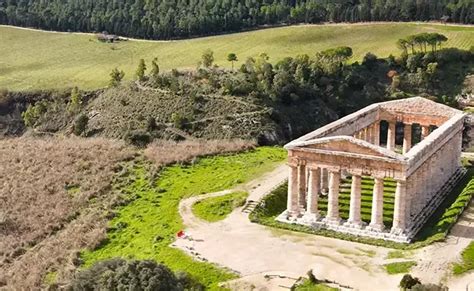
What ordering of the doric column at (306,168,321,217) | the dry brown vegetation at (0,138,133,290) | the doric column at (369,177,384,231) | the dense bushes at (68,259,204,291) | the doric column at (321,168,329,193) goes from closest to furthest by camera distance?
the dense bushes at (68,259,204,291) → the doric column at (369,177,384,231) → the dry brown vegetation at (0,138,133,290) → the doric column at (306,168,321,217) → the doric column at (321,168,329,193)

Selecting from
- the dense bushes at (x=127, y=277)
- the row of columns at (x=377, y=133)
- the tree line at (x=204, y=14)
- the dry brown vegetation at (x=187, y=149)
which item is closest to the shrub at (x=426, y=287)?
the dense bushes at (x=127, y=277)

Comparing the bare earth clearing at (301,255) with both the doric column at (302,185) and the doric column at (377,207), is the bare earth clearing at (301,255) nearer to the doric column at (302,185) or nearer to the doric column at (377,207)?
the doric column at (377,207)

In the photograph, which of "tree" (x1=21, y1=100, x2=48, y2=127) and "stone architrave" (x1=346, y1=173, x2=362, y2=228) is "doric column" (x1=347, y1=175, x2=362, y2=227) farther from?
"tree" (x1=21, y1=100, x2=48, y2=127)

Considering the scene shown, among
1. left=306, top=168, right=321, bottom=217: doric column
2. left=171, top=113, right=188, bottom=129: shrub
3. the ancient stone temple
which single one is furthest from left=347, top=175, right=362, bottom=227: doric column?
left=171, top=113, right=188, bottom=129: shrub

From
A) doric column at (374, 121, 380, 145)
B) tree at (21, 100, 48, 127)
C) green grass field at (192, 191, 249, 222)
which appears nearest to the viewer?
green grass field at (192, 191, 249, 222)

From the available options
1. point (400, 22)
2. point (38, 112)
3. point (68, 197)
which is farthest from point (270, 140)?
point (400, 22)

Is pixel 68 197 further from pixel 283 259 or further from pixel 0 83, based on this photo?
pixel 0 83

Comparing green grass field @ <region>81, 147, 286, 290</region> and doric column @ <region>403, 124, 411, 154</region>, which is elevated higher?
doric column @ <region>403, 124, 411, 154</region>
